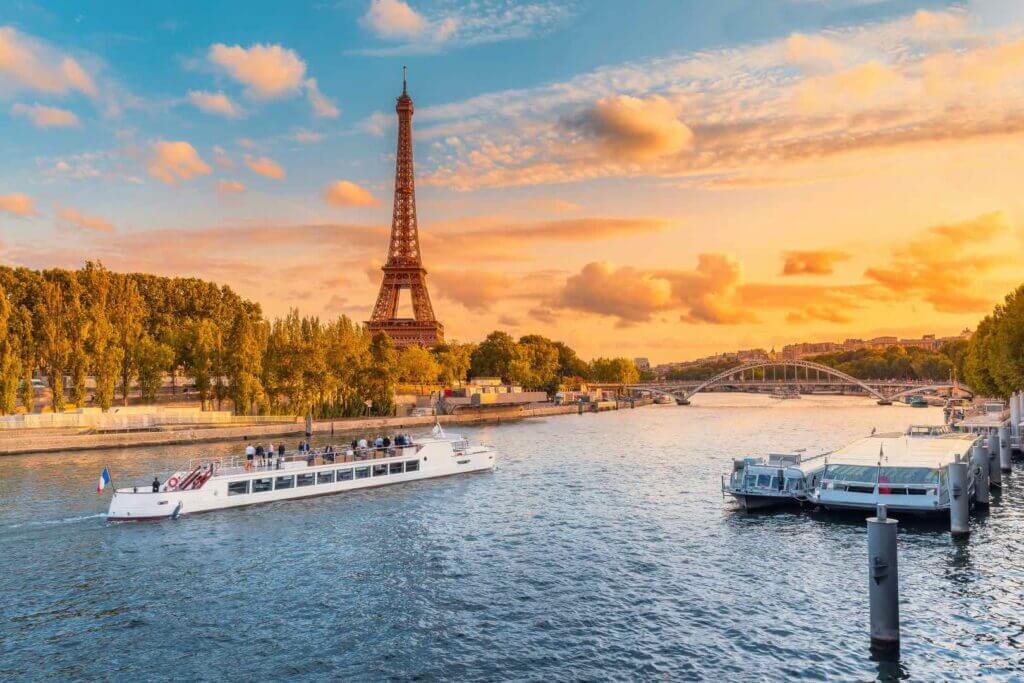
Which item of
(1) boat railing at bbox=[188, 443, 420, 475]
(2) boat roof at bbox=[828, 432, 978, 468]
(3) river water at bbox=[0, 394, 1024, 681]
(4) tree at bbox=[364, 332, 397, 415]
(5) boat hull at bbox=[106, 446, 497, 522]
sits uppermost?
(4) tree at bbox=[364, 332, 397, 415]

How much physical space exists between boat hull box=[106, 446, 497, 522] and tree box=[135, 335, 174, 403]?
152ft

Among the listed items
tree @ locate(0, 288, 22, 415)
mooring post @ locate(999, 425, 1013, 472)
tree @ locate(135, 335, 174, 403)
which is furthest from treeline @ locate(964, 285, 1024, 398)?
tree @ locate(0, 288, 22, 415)

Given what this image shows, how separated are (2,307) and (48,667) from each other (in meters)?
59.9

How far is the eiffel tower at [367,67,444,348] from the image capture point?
475ft

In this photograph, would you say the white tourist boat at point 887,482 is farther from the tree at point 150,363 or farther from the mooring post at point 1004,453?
the tree at point 150,363

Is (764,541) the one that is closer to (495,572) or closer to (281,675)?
(495,572)

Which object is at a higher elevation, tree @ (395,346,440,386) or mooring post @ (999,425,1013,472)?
tree @ (395,346,440,386)

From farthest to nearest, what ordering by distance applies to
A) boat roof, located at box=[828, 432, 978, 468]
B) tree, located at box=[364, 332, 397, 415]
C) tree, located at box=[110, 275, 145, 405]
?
tree, located at box=[364, 332, 397, 415] < tree, located at box=[110, 275, 145, 405] < boat roof, located at box=[828, 432, 978, 468]

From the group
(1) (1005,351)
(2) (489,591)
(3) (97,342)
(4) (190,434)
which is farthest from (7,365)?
(1) (1005,351)

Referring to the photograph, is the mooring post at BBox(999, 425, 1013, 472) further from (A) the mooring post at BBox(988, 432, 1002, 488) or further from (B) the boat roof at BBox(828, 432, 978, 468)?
(A) the mooring post at BBox(988, 432, 1002, 488)

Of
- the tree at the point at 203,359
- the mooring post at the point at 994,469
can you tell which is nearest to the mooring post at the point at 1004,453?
the mooring post at the point at 994,469

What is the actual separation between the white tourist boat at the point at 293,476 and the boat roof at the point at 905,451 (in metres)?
24.9

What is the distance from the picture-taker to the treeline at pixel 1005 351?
231ft

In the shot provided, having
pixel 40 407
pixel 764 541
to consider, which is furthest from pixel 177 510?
pixel 40 407
